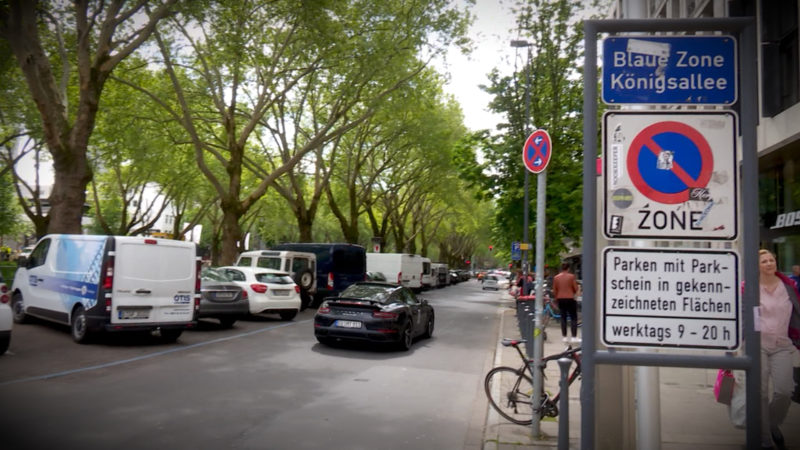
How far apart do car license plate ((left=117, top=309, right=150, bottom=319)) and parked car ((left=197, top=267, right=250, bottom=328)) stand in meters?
3.15

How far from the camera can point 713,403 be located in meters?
6.93

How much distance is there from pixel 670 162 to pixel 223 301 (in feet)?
40.9

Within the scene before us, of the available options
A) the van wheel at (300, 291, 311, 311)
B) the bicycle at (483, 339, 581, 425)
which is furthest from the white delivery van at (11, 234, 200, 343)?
the van wheel at (300, 291, 311, 311)

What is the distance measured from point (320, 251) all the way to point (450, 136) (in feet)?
64.8

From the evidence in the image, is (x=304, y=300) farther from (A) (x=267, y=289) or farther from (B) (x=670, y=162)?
(B) (x=670, y=162)

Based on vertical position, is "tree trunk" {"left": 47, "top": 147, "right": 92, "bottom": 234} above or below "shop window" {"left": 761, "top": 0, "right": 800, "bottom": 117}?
below

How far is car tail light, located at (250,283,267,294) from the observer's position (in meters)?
16.4

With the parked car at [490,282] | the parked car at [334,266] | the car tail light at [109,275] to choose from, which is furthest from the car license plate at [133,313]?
the parked car at [490,282]

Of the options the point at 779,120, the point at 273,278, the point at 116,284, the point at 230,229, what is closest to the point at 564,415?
the point at 116,284

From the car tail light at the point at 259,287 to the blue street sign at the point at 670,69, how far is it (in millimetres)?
13718

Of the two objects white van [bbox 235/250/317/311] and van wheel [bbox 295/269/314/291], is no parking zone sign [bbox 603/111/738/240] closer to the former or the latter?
white van [bbox 235/250/317/311]

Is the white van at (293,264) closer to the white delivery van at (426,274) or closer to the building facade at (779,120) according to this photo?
the building facade at (779,120)

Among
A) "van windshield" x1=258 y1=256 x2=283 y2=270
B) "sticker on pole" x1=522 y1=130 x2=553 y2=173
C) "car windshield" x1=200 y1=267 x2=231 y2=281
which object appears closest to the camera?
"sticker on pole" x1=522 y1=130 x2=553 y2=173

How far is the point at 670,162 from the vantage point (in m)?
3.82
